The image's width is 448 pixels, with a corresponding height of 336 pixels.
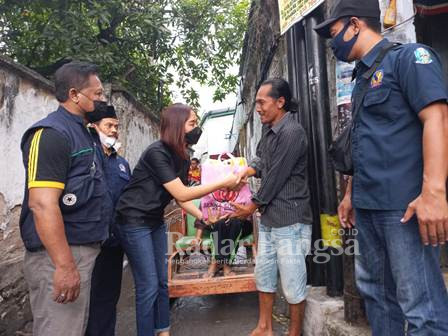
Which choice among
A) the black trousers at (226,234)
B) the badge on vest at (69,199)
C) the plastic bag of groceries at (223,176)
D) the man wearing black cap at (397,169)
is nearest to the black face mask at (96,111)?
the badge on vest at (69,199)

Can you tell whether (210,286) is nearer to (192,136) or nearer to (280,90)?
(192,136)

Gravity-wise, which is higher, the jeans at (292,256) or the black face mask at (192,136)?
the black face mask at (192,136)

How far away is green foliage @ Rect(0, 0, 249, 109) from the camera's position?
5254 mm

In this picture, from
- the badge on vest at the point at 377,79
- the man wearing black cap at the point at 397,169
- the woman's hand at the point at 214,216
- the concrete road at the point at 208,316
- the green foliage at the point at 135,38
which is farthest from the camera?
the green foliage at the point at 135,38

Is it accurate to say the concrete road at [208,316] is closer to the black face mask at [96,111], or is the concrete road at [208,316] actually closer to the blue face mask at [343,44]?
the black face mask at [96,111]

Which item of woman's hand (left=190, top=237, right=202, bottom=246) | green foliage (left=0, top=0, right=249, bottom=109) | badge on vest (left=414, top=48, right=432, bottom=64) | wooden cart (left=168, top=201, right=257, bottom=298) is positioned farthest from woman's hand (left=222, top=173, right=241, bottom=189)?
green foliage (left=0, top=0, right=249, bottom=109)

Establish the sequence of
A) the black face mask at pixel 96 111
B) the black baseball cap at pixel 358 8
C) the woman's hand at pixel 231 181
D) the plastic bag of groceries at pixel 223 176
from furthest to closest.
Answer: the plastic bag of groceries at pixel 223 176 → the woman's hand at pixel 231 181 → the black face mask at pixel 96 111 → the black baseball cap at pixel 358 8

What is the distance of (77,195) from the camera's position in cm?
172

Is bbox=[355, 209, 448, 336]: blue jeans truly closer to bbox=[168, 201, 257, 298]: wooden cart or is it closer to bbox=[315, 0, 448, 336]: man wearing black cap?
bbox=[315, 0, 448, 336]: man wearing black cap

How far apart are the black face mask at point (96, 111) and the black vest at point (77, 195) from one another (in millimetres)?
148

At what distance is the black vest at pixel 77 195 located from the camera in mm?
1691

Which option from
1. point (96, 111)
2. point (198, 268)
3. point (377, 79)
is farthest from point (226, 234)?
point (377, 79)

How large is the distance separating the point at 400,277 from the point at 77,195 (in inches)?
59.7

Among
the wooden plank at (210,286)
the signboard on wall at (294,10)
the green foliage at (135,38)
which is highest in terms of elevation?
the green foliage at (135,38)
